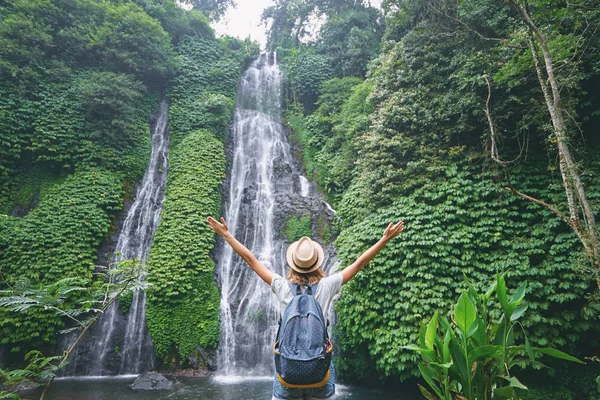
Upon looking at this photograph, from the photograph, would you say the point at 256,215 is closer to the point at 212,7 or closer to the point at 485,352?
the point at 485,352

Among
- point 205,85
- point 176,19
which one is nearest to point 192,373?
point 205,85

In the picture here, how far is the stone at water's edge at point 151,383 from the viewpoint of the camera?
23.3 ft

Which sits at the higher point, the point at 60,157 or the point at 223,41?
the point at 223,41

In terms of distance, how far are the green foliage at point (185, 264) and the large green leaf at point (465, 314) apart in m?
7.51

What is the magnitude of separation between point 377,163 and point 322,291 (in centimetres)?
698

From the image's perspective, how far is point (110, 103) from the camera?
11.8 metres

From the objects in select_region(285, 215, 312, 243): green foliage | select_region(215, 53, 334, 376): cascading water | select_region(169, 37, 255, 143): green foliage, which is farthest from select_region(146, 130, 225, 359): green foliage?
select_region(285, 215, 312, 243): green foliage

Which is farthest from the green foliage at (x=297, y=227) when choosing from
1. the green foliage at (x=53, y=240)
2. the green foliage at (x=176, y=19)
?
the green foliage at (x=176, y=19)

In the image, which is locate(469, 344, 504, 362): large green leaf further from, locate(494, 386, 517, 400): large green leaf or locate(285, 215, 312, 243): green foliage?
locate(285, 215, 312, 243): green foliage

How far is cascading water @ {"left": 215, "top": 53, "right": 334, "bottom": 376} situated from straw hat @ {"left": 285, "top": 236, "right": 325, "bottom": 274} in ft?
23.4

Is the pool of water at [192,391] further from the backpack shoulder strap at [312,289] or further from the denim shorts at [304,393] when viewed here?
the backpack shoulder strap at [312,289]

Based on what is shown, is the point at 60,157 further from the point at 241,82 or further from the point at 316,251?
the point at 316,251

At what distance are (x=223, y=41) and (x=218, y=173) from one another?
9.37 metres

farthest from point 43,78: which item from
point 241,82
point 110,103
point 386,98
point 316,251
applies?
point 316,251
